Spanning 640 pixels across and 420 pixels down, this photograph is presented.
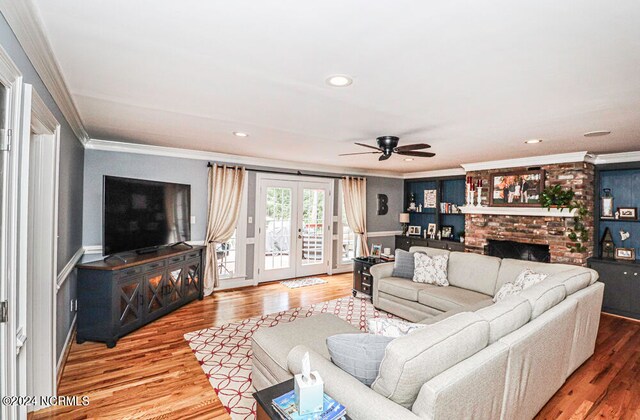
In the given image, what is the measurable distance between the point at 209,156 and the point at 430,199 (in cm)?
522

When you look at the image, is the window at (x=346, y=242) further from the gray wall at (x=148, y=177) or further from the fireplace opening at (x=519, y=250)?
the fireplace opening at (x=519, y=250)

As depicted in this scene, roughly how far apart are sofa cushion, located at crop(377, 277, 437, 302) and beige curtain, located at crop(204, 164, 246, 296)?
276cm

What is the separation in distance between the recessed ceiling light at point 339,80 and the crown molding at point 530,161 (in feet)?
14.2

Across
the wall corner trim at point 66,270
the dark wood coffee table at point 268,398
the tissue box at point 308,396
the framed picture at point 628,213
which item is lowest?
the dark wood coffee table at point 268,398

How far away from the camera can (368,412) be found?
4.26 ft

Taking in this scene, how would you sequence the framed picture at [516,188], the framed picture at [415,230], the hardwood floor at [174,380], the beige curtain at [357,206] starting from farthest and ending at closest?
1. the framed picture at [415,230]
2. the beige curtain at [357,206]
3. the framed picture at [516,188]
4. the hardwood floor at [174,380]

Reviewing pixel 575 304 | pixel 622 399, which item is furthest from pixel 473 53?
pixel 622 399

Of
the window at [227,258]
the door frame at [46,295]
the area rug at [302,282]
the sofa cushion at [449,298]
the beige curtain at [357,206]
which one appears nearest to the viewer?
the door frame at [46,295]

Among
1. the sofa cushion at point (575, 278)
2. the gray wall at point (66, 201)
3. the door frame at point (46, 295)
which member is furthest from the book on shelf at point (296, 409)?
the sofa cushion at point (575, 278)

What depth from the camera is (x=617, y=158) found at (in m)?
4.68

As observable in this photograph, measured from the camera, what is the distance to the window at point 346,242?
22.8 feet

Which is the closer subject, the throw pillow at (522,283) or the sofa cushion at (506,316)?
the sofa cushion at (506,316)

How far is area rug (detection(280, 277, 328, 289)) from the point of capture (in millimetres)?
5844

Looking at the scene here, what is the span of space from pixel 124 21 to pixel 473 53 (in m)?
1.84
